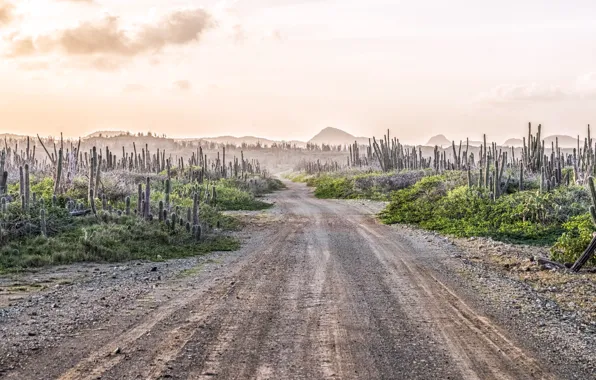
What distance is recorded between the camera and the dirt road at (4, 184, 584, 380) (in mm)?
5848

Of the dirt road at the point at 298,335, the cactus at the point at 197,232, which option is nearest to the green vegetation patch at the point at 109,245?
the cactus at the point at 197,232

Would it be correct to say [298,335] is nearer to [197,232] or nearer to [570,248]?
[570,248]

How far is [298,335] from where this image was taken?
7.04m

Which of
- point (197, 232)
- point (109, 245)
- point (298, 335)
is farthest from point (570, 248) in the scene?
point (109, 245)

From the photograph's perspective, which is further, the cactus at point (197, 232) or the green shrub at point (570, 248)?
the cactus at point (197, 232)

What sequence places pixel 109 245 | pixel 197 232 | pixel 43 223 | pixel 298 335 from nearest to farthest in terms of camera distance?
pixel 298 335 < pixel 109 245 < pixel 43 223 < pixel 197 232

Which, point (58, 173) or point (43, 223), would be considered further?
point (58, 173)

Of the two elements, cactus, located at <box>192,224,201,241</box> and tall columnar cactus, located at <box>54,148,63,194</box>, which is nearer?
cactus, located at <box>192,224,201,241</box>

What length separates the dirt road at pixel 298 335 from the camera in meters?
5.85

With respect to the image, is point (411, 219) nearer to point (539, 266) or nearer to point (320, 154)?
point (539, 266)

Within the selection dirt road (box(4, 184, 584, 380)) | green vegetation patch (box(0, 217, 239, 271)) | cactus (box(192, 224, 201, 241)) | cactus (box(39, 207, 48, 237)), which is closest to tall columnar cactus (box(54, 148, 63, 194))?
green vegetation patch (box(0, 217, 239, 271))

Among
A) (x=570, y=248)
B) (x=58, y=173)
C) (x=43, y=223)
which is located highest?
(x=58, y=173)

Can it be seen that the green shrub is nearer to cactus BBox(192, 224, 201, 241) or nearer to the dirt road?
the dirt road

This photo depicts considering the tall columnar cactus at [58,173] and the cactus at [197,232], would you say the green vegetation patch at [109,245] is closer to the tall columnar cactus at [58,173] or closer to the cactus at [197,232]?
the cactus at [197,232]
